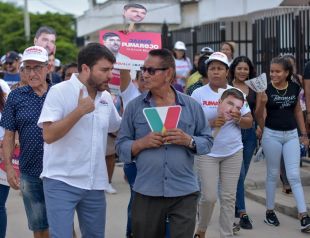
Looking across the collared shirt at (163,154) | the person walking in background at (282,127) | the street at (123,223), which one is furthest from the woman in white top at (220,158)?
the collared shirt at (163,154)

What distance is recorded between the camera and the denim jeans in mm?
7809

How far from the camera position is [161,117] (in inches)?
187

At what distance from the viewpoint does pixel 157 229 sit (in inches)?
198

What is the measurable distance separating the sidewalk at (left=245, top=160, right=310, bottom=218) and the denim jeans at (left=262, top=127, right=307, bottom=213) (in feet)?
2.33

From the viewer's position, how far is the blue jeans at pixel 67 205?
16.3 feet

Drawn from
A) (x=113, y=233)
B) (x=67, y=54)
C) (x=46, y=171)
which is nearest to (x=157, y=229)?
(x=46, y=171)

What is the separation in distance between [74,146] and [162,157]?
2.05 feet

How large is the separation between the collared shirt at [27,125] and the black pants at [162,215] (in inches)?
39.6

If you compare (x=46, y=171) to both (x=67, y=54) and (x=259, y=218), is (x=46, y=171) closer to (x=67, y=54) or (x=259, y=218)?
(x=259, y=218)

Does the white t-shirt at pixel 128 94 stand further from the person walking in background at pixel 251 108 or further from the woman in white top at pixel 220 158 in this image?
the person walking in background at pixel 251 108

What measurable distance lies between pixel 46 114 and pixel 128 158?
64 cm

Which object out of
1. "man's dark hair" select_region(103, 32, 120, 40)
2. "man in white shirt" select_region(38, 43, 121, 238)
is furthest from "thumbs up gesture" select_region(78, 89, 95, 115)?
"man's dark hair" select_region(103, 32, 120, 40)

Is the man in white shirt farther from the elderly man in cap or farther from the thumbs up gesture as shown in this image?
the elderly man in cap

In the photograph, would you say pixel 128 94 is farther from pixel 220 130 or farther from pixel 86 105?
pixel 86 105
